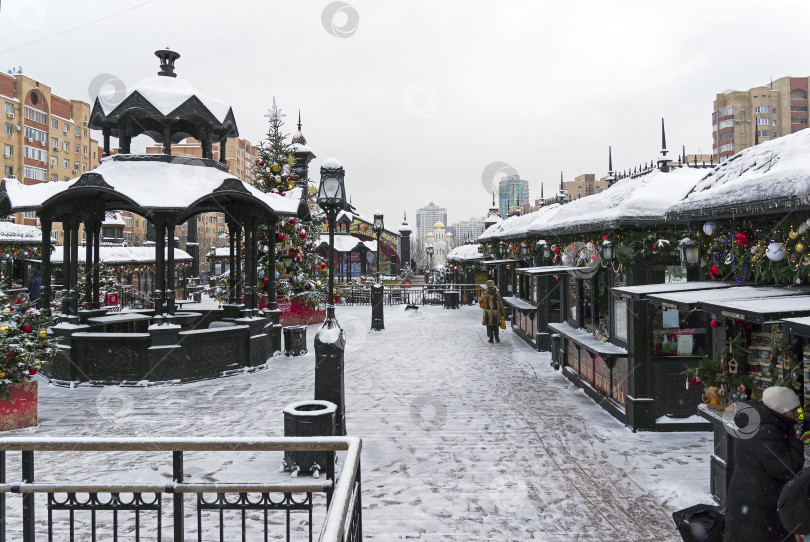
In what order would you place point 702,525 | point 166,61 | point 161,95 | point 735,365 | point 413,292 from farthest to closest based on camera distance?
point 413,292 → point 166,61 → point 161,95 → point 735,365 → point 702,525

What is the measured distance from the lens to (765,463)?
395 cm

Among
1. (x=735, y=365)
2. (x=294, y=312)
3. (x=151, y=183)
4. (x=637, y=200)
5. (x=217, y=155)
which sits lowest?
(x=294, y=312)

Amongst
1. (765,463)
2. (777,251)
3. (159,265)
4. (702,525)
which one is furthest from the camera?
(159,265)

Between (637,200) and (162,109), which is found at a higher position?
(162,109)

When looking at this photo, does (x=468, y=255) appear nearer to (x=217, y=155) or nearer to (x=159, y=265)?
(x=159, y=265)

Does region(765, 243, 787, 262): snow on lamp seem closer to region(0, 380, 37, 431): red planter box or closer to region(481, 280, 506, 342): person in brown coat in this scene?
region(0, 380, 37, 431): red planter box

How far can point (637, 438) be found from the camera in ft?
25.7

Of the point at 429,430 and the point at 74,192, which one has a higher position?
the point at 74,192

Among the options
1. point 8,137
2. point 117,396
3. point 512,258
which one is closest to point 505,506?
point 117,396

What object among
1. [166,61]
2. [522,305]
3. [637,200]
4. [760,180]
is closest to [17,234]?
[166,61]

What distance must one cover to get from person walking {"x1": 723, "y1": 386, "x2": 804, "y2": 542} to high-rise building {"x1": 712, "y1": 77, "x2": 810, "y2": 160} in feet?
245

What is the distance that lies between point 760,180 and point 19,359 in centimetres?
977

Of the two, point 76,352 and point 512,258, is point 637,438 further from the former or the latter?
point 512,258

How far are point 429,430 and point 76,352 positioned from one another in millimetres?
7839
